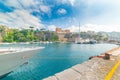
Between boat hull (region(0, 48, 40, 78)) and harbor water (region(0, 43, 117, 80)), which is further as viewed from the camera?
harbor water (region(0, 43, 117, 80))

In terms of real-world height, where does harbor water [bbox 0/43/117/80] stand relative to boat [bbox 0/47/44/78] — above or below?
below

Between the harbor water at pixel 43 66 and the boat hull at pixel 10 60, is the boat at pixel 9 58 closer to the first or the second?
the boat hull at pixel 10 60

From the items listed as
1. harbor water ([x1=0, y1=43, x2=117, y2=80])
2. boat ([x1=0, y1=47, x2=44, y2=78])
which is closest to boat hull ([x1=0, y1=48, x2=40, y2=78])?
boat ([x1=0, y1=47, x2=44, y2=78])

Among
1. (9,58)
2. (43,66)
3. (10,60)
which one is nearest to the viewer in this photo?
(9,58)

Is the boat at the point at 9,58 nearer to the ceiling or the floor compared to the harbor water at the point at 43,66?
nearer to the ceiling

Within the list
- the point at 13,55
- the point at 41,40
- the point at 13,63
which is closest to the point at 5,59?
the point at 13,55

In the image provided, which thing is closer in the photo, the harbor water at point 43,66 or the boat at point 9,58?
the boat at point 9,58

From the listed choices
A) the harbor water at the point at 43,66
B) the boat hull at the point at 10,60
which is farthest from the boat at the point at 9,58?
the harbor water at the point at 43,66

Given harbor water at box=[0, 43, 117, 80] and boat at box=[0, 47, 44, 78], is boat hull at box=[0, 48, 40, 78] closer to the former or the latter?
boat at box=[0, 47, 44, 78]

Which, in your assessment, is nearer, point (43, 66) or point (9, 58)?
point (9, 58)

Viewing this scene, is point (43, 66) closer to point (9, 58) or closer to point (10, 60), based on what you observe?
point (10, 60)

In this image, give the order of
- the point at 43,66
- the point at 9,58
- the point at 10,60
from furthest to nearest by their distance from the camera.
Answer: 1. the point at 43,66
2. the point at 10,60
3. the point at 9,58

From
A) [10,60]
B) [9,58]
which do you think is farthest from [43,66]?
[9,58]

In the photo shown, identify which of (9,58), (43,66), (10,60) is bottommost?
(43,66)
